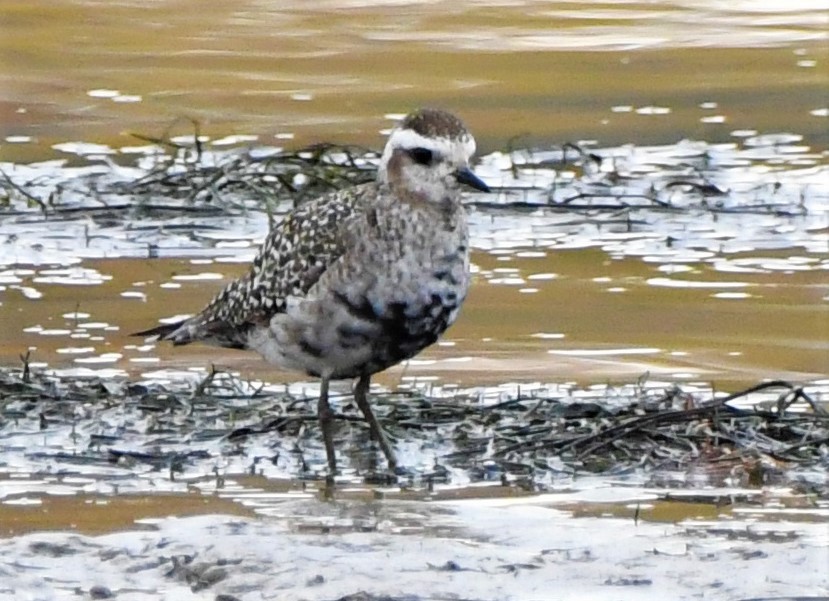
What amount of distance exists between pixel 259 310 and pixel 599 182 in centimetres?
448

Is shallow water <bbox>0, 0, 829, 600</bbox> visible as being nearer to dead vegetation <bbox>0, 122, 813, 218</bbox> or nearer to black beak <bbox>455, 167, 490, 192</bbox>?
dead vegetation <bbox>0, 122, 813, 218</bbox>

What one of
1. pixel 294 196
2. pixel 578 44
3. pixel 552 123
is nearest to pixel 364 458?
pixel 294 196

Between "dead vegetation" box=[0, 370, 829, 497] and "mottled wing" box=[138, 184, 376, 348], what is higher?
"mottled wing" box=[138, 184, 376, 348]

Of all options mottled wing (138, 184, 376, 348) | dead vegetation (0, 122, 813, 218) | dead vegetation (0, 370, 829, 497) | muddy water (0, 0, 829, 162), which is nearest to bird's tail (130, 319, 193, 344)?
mottled wing (138, 184, 376, 348)

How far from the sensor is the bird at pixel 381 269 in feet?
23.4

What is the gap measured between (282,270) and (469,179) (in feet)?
2.50

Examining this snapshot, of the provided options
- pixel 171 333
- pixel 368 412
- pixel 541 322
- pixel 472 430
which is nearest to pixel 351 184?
pixel 541 322

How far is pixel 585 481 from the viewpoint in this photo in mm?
7074

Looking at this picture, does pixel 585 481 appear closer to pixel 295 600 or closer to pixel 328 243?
pixel 328 243

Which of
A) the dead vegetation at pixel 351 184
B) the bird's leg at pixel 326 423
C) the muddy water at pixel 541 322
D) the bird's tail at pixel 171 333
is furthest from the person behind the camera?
the dead vegetation at pixel 351 184

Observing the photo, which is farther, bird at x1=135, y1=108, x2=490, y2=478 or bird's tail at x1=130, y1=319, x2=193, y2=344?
bird's tail at x1=130, y1=319, x2=193, y2=344

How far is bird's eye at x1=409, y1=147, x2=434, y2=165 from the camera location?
7.23 metres

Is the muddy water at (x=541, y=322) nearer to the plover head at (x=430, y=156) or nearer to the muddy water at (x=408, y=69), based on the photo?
the plover head at (x=430, y=156)

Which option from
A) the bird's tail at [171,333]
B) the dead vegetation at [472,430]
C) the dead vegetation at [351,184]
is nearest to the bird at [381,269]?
the dead vegetation at [472,430]
